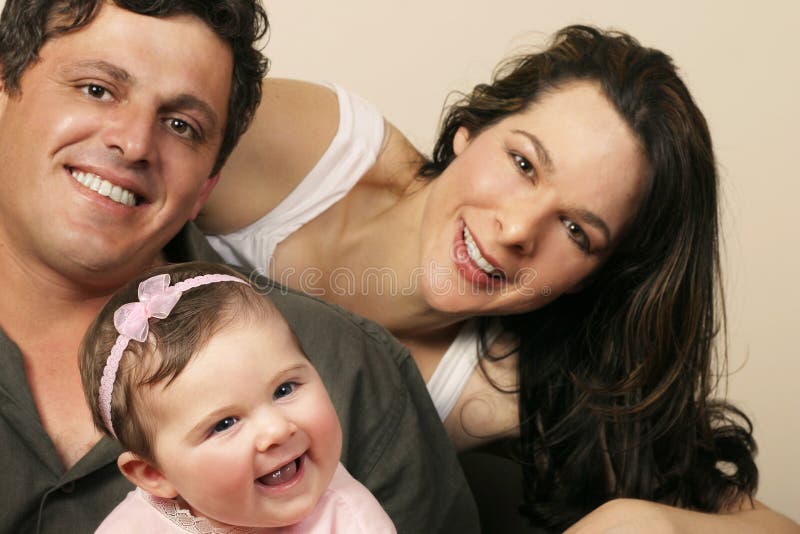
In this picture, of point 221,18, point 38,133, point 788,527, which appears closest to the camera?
point 38,133

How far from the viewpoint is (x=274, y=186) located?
2723mm

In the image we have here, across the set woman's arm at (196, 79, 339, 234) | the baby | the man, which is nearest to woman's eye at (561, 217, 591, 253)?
the man

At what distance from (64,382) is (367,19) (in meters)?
2.20

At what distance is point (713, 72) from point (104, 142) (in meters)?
2.49

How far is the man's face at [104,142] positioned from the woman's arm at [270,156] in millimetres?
589

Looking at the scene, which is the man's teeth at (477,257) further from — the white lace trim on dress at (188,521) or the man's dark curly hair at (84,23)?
the white lace trim on dress at (188,521)

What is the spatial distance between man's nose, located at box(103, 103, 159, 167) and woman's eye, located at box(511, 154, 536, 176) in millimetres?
802

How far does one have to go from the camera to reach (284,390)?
5.28ft

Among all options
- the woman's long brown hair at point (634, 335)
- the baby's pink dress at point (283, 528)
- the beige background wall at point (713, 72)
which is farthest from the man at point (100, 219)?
the beige background wall at point (713, 72)

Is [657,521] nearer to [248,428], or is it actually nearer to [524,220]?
[524,220]

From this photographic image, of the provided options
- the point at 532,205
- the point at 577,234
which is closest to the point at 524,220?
the point at 532,205

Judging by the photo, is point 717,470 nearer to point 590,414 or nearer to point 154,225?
point 590,414

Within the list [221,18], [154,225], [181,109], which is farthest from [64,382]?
[221,18]

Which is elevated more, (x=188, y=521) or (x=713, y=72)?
(x=713, y=72)
